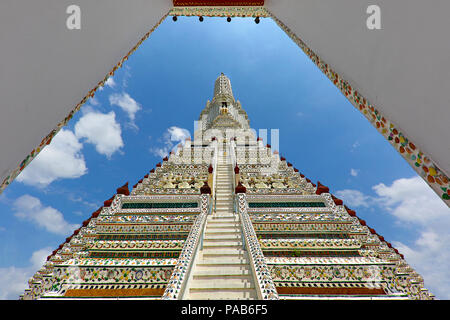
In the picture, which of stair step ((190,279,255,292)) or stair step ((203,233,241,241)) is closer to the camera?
stair step ((190,279,255,292))

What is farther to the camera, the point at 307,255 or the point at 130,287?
the point at 307,255

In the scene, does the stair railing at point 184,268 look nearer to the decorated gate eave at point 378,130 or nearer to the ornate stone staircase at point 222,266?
the ornate stone staircase at point 222,266

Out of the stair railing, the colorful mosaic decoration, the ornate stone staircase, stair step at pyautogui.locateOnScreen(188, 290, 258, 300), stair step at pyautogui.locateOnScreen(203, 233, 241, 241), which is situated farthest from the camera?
stair step at pyautogui.locateOnScreen(203, 233, 241, 241)

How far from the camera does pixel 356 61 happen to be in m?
2.21

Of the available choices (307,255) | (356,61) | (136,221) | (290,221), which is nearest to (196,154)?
(136,221)

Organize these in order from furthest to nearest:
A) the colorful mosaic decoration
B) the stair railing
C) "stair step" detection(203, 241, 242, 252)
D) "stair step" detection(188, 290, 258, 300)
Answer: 1. "stair step" detection(203, 241, 242, 252)
2. the colorful mosaic decoration
3. "stair step" detection(188, 290, 258, 300)
4. the stair railing

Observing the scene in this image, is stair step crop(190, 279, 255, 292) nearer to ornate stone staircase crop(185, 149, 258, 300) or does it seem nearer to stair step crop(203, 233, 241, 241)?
ornate stone staircase crop(185, 149, 258, 300)

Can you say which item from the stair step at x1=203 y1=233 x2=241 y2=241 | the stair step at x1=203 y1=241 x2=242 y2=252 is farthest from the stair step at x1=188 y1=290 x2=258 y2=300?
the stair step at x1=203 y1=233 x2=241 y2=241

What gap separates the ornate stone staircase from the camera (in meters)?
3.72

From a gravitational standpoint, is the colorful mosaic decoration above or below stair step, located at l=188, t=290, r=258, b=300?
above
